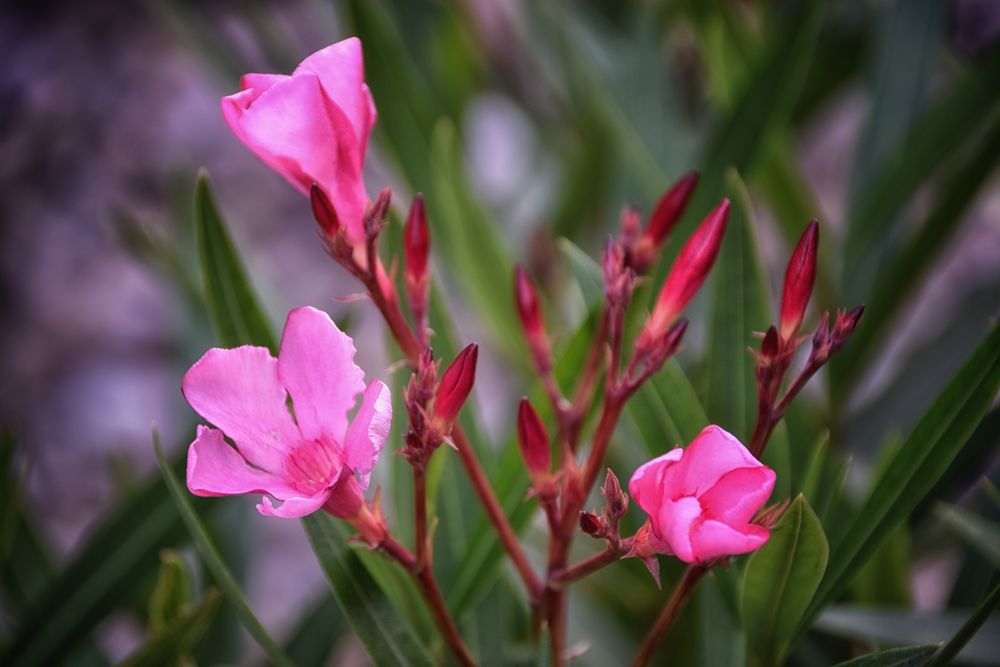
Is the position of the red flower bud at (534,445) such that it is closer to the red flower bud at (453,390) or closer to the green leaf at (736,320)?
the red flower bud at (453,390)

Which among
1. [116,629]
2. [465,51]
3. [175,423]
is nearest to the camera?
[175,423]

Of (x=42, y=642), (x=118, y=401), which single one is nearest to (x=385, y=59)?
(x=42, y=642)

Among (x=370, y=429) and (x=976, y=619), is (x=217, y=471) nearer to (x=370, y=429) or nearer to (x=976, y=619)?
(x=370, y=429)

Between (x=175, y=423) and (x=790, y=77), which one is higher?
(x=790, y=77)

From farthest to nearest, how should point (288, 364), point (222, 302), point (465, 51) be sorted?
point (465, 51) → point (222, 302) → point (288, 364)

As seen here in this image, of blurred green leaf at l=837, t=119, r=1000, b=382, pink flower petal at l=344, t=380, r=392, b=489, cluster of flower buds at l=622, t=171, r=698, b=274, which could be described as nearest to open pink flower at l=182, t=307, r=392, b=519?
pink flower petal at l=344, t=380, r=392, b=489

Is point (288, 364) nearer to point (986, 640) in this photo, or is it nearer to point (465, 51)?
point (986, 640)
